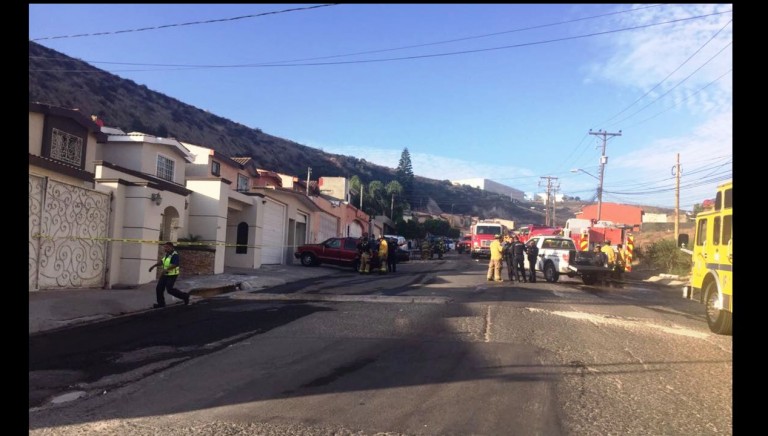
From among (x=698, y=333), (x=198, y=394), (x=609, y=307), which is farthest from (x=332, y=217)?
(x=198, y=394)

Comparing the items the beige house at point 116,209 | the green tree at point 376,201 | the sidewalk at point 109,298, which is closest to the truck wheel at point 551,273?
the sidewalk at point 109,298

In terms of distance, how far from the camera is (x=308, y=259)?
28219 millimetres

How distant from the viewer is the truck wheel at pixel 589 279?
20.3 meters

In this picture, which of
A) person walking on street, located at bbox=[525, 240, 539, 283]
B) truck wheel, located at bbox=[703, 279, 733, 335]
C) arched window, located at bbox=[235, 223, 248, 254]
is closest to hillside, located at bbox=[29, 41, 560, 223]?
arched window, located at bbox=[235, 223, 248, 254]

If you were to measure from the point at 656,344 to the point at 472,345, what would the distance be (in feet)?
9.91

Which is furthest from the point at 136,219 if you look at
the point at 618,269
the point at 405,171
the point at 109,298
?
the point at 405,171

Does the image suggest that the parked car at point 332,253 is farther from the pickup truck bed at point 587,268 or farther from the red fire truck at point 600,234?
the red fire truck at point 600,234

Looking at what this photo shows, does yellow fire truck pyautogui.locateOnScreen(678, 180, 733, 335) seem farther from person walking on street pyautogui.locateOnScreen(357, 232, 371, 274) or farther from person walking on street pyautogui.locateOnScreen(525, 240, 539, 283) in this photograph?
person walking on street pyautogui.locateOnScreen(357, 232, 371, 274)

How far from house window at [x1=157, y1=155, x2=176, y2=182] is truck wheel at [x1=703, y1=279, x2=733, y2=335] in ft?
63.4

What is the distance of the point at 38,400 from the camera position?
232 inches

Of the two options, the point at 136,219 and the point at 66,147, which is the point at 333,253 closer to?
the point at 136,219

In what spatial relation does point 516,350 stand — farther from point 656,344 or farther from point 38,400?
point 38,400

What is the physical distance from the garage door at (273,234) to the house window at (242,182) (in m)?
4.97

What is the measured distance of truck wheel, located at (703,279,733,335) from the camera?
32.3 ft
